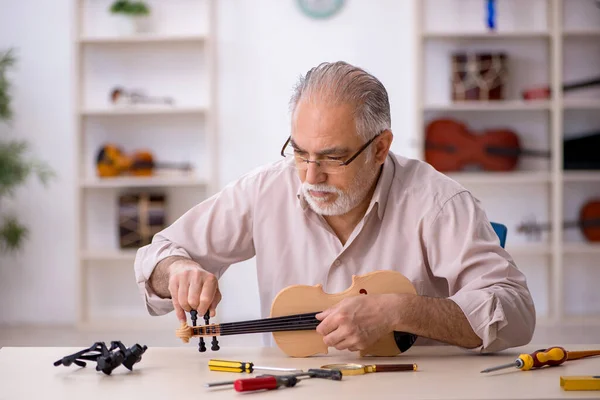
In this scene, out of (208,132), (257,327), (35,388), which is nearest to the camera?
(35,388)

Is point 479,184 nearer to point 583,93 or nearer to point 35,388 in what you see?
point 583,93

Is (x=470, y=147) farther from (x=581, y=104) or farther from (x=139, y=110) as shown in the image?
(x=139, y=110)

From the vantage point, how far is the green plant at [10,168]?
202 inches

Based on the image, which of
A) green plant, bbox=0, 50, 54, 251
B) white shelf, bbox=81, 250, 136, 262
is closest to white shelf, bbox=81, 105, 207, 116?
green plant, bbox=0, 50, 54, 251

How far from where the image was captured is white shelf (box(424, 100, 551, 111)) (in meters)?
5.31

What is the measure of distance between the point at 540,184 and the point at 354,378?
4344 mm

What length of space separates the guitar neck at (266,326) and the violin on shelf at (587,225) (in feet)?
13.1

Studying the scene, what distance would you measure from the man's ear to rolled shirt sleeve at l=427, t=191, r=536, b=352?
20 centimetres

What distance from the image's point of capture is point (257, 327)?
1833 millimetres

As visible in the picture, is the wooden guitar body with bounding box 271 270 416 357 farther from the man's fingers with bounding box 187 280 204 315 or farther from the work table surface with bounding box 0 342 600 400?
the man's fingers with bounding box 187 280 204 315

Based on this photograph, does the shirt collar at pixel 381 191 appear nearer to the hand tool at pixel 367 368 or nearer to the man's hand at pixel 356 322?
the man's hand at pixel 356 322

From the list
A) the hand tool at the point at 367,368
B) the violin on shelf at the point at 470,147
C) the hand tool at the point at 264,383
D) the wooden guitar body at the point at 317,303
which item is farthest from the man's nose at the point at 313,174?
the violin on shelf at the point at 470,147

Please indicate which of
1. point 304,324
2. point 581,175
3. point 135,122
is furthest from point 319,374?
point 135,122

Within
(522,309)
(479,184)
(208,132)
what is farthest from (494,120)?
(522,309)
